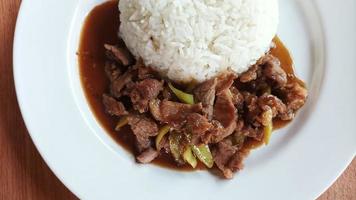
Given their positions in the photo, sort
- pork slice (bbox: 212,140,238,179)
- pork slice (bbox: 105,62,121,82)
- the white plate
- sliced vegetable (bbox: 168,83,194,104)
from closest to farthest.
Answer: the white plate
pork slice (bbox: 212,140,238,179)
sliced vegetable (bbox: 168,83,194,104)
pork slice (bbox: 105,62,121,82)

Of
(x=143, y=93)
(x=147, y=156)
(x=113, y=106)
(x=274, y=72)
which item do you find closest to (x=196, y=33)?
(x=143, y=93)

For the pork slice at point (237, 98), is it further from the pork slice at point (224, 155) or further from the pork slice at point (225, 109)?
the pork slice at point (224, 155)

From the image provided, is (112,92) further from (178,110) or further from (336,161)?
(336,161)

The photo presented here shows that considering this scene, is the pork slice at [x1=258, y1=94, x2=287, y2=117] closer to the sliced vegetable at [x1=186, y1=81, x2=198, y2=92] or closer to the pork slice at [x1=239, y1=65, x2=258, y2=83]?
the pork slice at [x1=239, y1=65, x2=258, y2=83]

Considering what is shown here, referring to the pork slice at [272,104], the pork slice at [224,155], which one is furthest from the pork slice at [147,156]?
the pork slice at [272,104]

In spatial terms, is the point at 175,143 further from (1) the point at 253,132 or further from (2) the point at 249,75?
(2) the point at 249,75

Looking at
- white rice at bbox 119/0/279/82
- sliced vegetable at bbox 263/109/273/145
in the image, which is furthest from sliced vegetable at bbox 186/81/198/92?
sliced vegetable at bbox 263/109/273/145
